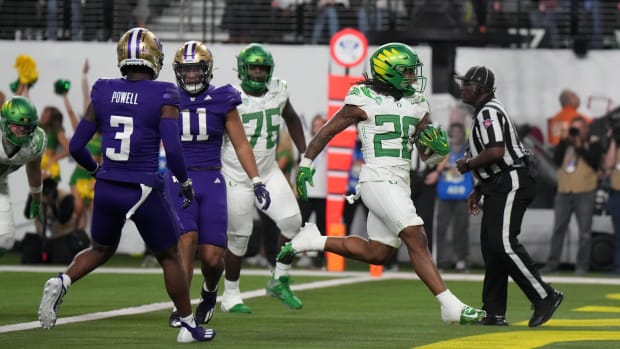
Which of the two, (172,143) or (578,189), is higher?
(172,143)

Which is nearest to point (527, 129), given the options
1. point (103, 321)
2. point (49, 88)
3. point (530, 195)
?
point (49, 88)

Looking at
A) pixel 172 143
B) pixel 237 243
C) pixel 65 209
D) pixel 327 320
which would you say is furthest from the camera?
pixel 65 209

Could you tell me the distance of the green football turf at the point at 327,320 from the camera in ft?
30.2

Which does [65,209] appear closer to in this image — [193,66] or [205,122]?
[205,122]

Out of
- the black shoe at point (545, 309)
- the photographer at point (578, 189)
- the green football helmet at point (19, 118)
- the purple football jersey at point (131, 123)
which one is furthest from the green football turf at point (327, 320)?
the photographer at point (578, 189)

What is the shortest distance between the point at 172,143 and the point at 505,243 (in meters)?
3.25

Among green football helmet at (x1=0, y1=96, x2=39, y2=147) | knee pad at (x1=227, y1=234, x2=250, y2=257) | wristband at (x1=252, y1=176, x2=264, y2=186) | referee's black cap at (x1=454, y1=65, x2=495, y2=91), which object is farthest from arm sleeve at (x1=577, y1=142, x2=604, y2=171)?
green football helmet at (x1=0, y1=96, x2=39, y2=147)

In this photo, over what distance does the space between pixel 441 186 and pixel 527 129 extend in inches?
63.9

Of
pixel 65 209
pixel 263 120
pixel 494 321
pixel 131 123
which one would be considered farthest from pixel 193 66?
pixel 65 209

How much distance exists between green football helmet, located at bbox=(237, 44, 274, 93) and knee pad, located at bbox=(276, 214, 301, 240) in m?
1.15

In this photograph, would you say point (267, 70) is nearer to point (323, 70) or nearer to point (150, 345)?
point (150, 345)

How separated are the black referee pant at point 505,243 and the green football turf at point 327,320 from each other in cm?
30

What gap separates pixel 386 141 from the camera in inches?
395

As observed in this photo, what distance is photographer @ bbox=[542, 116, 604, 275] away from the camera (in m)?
17.9
